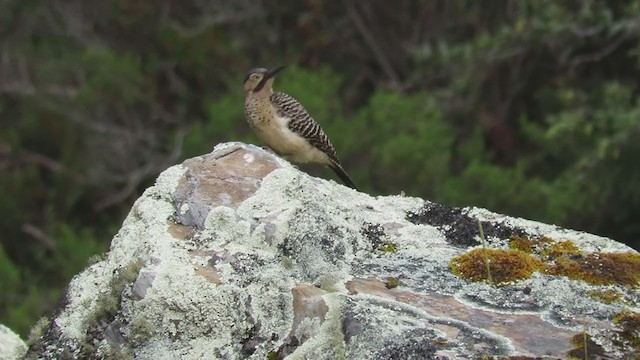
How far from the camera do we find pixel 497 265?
3.89 meters

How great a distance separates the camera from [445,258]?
13.1ft

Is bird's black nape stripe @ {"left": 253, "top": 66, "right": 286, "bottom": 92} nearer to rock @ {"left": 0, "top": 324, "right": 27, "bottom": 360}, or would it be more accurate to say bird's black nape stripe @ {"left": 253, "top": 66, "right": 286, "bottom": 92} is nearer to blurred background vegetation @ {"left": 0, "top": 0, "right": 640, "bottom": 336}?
blurred background vegetation @ {"left": 0, "top": 0, "right": 640, "bottom": 336}

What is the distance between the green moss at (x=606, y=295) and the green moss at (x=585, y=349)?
0.99ft

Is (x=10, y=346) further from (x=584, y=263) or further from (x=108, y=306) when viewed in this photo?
(x=584, y=263)

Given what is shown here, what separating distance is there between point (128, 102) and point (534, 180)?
584cm

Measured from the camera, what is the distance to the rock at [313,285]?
3439 mm

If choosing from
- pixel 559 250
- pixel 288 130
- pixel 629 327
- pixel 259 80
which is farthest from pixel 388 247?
pixel 259 80

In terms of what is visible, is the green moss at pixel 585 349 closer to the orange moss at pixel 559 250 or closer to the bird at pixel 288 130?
the orange moss at pixel 559 250

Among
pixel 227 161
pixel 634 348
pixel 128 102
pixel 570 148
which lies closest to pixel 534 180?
pixel 570 148

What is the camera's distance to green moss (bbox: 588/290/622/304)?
3.70 m

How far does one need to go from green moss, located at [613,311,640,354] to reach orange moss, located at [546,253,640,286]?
271mm

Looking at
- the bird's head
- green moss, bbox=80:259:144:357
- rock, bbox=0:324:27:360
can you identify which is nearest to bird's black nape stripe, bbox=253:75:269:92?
the bird's head

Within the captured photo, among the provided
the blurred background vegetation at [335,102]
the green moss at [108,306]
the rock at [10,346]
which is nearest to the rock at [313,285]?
the green moss at [108,306]

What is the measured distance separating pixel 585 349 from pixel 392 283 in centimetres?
66
